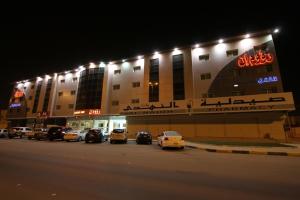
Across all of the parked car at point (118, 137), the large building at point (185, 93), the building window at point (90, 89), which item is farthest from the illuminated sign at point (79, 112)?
the parked car at point (118, 137)

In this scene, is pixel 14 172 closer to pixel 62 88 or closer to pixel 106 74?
A: pixel 106 74

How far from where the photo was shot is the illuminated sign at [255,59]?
99.9 feet

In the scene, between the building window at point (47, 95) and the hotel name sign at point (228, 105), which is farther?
the building window at point (47, 95)

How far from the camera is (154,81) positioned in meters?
39.2

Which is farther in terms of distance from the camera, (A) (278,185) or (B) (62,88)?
(B) (62,88)

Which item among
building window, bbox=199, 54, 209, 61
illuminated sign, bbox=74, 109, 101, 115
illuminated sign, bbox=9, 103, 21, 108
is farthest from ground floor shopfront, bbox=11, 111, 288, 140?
illuminated sign, bbox=9, 103, 21, 108

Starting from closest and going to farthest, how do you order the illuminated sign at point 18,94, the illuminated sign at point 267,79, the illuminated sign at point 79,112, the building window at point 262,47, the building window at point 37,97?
the illuminated sign at point 267,79 < the building window at point 262,47 < the illuminated sign at point 79,112 < the building window at point 37,97 < the illuminated sign at point 18,94

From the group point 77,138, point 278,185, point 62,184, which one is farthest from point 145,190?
point 77,138

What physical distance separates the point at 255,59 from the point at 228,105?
11.2 m

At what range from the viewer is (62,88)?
51625 mm

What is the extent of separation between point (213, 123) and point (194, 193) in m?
24.7

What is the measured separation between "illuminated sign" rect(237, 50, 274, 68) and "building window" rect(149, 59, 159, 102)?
1560 cm

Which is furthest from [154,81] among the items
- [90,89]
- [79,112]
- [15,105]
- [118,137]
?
[15,105]

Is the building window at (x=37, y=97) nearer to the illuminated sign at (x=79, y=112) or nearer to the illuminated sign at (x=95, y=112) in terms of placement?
the illuminated sign at (x=79, y=112)
